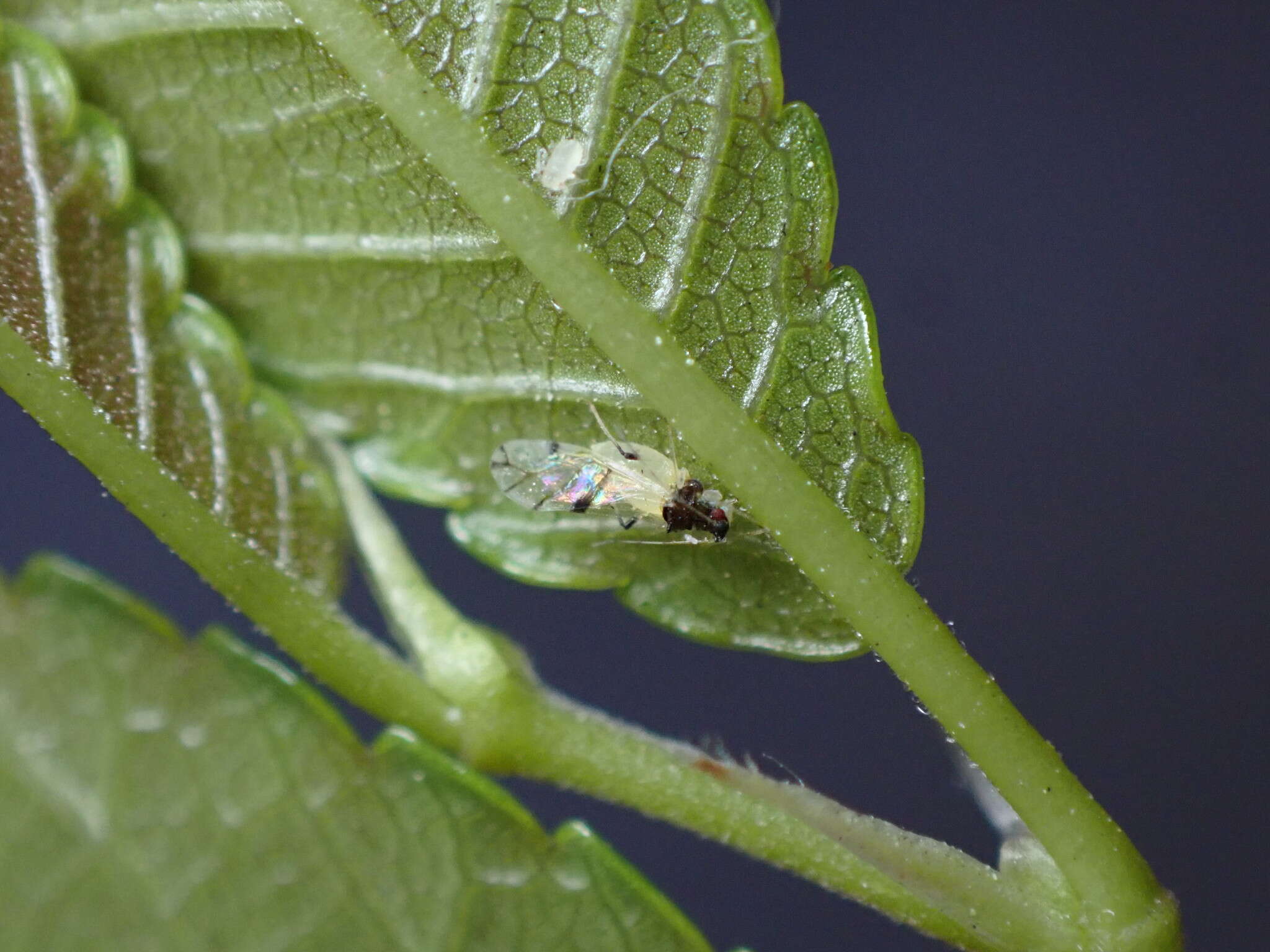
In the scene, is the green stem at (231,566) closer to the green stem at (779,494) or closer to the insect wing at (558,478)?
the insect wing at (558,478)

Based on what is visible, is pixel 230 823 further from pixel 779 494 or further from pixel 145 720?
pixel 779 494

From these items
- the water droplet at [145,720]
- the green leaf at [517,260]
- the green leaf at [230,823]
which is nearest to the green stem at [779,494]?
the green leaf at [517,260]

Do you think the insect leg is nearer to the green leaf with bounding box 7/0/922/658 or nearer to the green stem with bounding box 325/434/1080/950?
the green leaf with bounding box 7/0/922/658

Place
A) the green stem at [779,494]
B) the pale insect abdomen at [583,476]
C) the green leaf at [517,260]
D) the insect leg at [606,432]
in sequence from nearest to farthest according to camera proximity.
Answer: the green stem at [779,494] < the green leaf at [517,260] < the insect leg at [606,432] < the pale insect abdomen at [583,476]

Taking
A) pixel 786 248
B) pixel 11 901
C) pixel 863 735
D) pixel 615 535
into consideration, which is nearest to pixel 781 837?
pixel 615 535

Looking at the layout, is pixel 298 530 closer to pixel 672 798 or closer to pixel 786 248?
pixel 672 798

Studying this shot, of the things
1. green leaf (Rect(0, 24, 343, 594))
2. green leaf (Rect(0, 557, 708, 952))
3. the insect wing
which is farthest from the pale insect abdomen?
green leaf (Rect(0, 557, 708, 952))

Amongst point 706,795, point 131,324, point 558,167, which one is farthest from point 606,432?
point 131,324

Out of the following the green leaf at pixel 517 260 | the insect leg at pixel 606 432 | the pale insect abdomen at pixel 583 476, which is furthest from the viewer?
the pale insect abdomen at pixel 583 476
